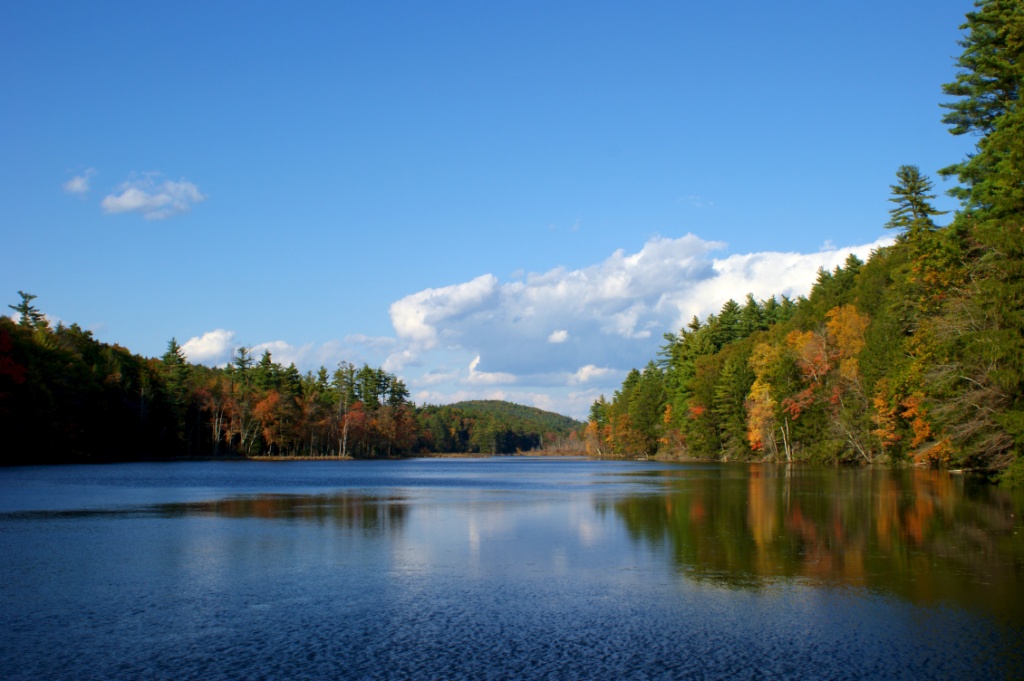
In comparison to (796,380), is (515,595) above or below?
below

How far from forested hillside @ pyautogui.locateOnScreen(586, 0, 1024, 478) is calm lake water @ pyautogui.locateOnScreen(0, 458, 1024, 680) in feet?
32.1

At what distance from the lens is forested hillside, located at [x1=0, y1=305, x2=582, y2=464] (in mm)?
78062

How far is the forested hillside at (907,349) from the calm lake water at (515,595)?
9773 mm

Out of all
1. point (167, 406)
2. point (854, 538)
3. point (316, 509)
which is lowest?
point (854, 538)

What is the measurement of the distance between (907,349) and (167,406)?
3647 inches

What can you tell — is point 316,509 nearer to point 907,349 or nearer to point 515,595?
point 515,595

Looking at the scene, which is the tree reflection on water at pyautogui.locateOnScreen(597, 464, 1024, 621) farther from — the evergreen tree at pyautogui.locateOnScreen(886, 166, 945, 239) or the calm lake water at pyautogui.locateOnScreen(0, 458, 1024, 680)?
the evergreen tree at pyautogui.locateOnScreen(886, 166, 945, 239)

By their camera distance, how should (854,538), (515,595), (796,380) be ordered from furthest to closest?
1. (796,380)
2. (854,538)
3. (515,595)

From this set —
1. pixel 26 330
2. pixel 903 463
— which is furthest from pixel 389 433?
pixel 903 463

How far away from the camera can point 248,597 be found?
13609 mm

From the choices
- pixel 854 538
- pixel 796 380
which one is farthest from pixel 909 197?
pixel 854 538

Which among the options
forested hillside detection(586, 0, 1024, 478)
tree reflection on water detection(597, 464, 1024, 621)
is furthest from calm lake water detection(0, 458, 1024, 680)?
forested hillside detection(586, 0, 1024, 478)

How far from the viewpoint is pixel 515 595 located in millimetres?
13742

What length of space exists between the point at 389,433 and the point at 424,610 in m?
138
